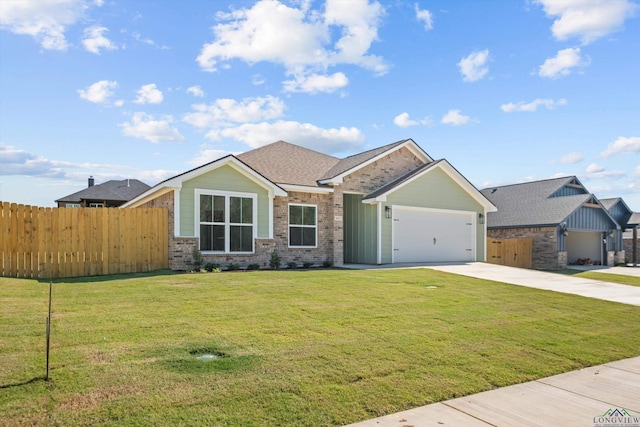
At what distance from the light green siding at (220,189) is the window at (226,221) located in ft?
0.74

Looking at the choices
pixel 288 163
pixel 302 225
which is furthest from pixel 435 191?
pixel 288 163

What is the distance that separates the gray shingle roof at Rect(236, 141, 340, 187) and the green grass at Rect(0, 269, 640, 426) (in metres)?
8.35

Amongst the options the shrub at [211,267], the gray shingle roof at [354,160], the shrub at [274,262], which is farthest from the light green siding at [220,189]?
the gray shingle roof at [354,160]

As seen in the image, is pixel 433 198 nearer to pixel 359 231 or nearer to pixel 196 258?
pixel 359 231

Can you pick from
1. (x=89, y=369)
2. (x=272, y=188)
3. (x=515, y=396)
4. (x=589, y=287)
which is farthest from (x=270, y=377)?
(x=589, y=287)

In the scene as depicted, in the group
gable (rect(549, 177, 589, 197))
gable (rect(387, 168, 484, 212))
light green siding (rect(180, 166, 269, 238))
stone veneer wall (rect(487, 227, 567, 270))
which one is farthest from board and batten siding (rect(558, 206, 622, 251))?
light green siding (rect(180, 166, 269, 238))

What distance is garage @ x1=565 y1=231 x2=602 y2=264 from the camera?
29594 mm

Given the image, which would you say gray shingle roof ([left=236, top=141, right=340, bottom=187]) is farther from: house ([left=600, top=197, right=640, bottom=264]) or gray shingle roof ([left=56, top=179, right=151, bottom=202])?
house ([left=600, top=197, right=640, bottom=264])

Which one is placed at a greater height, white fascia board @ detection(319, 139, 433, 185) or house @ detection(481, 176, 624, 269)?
white fascia board @ detection(319, 139, 433, 185)

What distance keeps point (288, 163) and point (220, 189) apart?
5.57 meters

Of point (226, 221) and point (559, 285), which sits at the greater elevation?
point (226, 221)

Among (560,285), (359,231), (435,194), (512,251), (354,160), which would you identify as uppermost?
(354,160)

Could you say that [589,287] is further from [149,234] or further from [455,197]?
[149,234]

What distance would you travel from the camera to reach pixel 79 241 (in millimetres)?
13648
